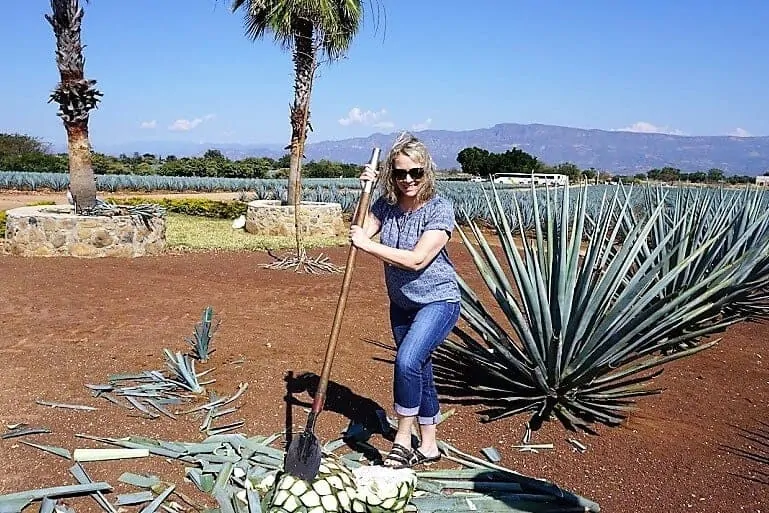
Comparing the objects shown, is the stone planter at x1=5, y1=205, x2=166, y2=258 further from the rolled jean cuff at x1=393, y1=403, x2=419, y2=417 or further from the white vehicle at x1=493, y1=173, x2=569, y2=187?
the rolled jean cuff at x1=393, y1=403, x2=419, y2=417

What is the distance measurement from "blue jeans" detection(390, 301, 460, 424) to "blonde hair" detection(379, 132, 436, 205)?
48cm

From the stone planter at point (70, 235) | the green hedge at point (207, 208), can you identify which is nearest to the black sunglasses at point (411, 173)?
the stone planter at point (70, 235)

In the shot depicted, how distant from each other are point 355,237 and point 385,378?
1784 millimetres

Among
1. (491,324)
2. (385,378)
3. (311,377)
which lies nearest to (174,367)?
(311,377)

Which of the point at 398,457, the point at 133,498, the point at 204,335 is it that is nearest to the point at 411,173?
the point at 398,457

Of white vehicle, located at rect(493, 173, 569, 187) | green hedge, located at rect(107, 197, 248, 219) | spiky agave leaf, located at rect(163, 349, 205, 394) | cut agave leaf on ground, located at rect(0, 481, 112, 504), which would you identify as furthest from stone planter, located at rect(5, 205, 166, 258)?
green hedge, located at rect(107, 197, 248, 219)

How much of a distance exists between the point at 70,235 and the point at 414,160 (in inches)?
304

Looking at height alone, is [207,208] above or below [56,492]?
below

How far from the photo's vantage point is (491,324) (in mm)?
3902

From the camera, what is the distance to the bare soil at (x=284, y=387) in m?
3.03

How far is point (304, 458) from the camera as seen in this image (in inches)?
100

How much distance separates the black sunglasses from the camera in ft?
9.58

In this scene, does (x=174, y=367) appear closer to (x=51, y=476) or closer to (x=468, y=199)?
(x=51, y=476)

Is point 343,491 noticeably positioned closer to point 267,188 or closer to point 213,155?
point 267,188
